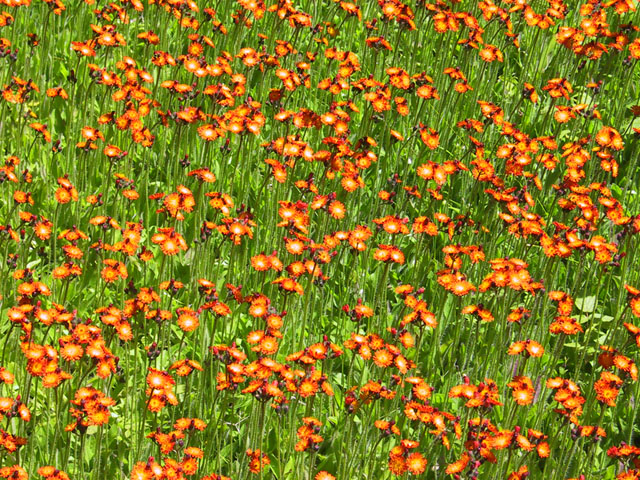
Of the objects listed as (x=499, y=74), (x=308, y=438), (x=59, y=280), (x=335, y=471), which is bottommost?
(x=335, y=471)

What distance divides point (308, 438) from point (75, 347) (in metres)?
0.87

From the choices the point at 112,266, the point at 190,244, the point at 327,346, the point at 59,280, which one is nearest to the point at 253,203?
the point at 190,244

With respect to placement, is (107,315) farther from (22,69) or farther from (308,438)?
(22,69)

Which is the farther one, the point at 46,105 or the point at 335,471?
the point at 46,105

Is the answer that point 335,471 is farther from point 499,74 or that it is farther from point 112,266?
point 499,74

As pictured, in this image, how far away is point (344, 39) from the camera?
6762 millimetres

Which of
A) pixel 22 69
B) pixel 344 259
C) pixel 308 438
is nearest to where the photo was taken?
pixel 308 438

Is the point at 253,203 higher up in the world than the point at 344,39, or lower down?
lower down

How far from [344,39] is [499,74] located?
47.4 inches

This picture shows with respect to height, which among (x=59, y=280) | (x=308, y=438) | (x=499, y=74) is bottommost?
(x=59, y=280)

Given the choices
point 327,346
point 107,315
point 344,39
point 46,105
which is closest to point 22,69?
point 46,105

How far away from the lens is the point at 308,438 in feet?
10.3

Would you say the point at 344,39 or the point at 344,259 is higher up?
the point at 344,39

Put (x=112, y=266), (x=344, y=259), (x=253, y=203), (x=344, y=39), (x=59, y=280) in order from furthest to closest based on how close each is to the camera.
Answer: (x=344, y=39) → (x=253, y=203) → (x=344, y=259) → (x=59, y=280) → (x=112, y=266)
